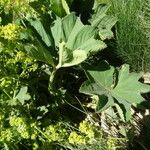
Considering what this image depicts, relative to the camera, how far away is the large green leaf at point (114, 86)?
2057mm

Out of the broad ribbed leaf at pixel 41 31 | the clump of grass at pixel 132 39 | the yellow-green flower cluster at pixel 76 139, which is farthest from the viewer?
the clump of grass at pixel 132 39

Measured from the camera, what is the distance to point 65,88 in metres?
2.54

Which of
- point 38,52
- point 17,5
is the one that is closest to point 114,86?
point 38,52

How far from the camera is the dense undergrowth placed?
209cm

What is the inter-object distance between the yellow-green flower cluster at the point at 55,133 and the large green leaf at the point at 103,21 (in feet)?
1.73

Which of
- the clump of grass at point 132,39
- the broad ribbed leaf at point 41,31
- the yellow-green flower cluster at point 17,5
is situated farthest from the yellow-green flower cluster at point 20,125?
the clump of grass at point 132,39

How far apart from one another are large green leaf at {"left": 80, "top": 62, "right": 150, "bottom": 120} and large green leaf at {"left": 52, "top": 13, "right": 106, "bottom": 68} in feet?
0.32

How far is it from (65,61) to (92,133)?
37cm

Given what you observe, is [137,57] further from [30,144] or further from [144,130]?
[30,144]

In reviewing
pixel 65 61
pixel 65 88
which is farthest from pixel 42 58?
pixel 65 88

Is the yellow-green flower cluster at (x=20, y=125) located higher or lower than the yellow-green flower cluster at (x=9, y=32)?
lower

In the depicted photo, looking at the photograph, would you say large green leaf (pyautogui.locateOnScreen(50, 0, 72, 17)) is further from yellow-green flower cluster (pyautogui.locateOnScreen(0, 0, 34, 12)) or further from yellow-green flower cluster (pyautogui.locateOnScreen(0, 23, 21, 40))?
yellow-green flower cluster (pyautogui.locateOnScreen(0, 23, 21, 40))

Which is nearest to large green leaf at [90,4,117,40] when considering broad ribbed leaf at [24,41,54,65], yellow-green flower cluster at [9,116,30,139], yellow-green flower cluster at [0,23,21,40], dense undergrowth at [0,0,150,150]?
dense undergrowth at [0,0,150,150]

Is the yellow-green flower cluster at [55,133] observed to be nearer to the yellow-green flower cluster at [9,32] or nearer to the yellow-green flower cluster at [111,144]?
the yellow-green flower cluster at [111,144]
